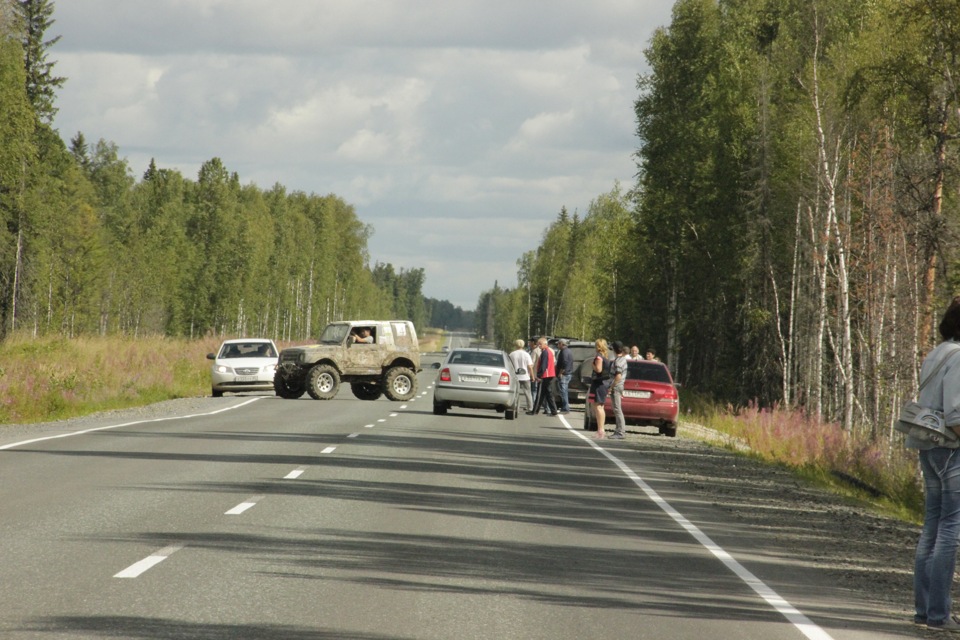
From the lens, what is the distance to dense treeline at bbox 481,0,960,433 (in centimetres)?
3606

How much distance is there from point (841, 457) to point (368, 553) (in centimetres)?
1479

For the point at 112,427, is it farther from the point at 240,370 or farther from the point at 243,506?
the point at 240,370

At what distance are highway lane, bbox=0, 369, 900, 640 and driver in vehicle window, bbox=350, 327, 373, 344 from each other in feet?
56.7

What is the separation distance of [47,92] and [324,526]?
2724 inches

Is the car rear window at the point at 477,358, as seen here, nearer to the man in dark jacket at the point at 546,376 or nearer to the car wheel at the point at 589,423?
the man in dark jacket at the point at 546,376

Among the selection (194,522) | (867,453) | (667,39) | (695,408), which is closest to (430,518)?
(194,522)

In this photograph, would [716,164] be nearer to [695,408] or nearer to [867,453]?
[695,408]

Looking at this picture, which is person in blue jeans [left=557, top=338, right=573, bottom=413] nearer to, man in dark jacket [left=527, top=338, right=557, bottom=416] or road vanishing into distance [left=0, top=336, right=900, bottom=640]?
man in dark jacket [left=527, top=338, right=557, bottom=416]

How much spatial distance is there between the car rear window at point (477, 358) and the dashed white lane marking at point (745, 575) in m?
14.6

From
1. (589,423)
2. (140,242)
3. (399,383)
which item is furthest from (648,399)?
(140,242)

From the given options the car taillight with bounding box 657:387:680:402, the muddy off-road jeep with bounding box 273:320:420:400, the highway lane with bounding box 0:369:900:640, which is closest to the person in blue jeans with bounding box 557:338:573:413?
the muddy off-road jeep with bounding box 273:320:420:400

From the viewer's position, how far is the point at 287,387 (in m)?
37.9

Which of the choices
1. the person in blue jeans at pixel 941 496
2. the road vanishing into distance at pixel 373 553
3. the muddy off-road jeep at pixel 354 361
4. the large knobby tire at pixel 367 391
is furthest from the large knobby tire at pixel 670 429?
the person in blue jeans at pixel 941 496

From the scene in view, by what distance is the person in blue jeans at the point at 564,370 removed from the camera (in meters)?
34.2
